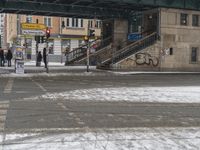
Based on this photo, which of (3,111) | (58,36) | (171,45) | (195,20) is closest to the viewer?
(3,111)

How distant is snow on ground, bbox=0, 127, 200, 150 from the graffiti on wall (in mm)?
32719

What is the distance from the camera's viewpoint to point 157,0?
42.3 m

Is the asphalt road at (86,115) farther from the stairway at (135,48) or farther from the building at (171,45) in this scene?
the stairway at (135,48)

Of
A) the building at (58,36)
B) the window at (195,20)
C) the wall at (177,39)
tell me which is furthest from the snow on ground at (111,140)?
the building at (58,36)

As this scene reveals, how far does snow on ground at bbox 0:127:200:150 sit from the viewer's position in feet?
26.6

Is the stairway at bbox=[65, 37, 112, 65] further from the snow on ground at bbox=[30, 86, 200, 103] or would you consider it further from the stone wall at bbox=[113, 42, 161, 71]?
the snow on ground at bbox=[30, 86, 200, 103]

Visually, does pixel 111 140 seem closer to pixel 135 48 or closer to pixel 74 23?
pixel 135 48

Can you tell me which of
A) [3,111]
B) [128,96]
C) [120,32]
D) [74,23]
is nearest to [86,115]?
[3,111]

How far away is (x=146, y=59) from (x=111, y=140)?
114 feet

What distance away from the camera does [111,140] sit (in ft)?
28.8

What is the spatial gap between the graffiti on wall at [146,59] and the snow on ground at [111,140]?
32.7 metres

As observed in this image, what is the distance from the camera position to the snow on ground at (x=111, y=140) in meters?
8.09

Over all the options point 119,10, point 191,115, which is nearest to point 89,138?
point 191,115

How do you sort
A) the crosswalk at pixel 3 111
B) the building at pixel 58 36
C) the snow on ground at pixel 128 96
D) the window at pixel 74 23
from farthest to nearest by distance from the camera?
1. the window at pixel 74 23
2. the building at pixel 58 36
3. the snow on ground at pixel 128 96
4. the crosswalk at pixel 3 111
